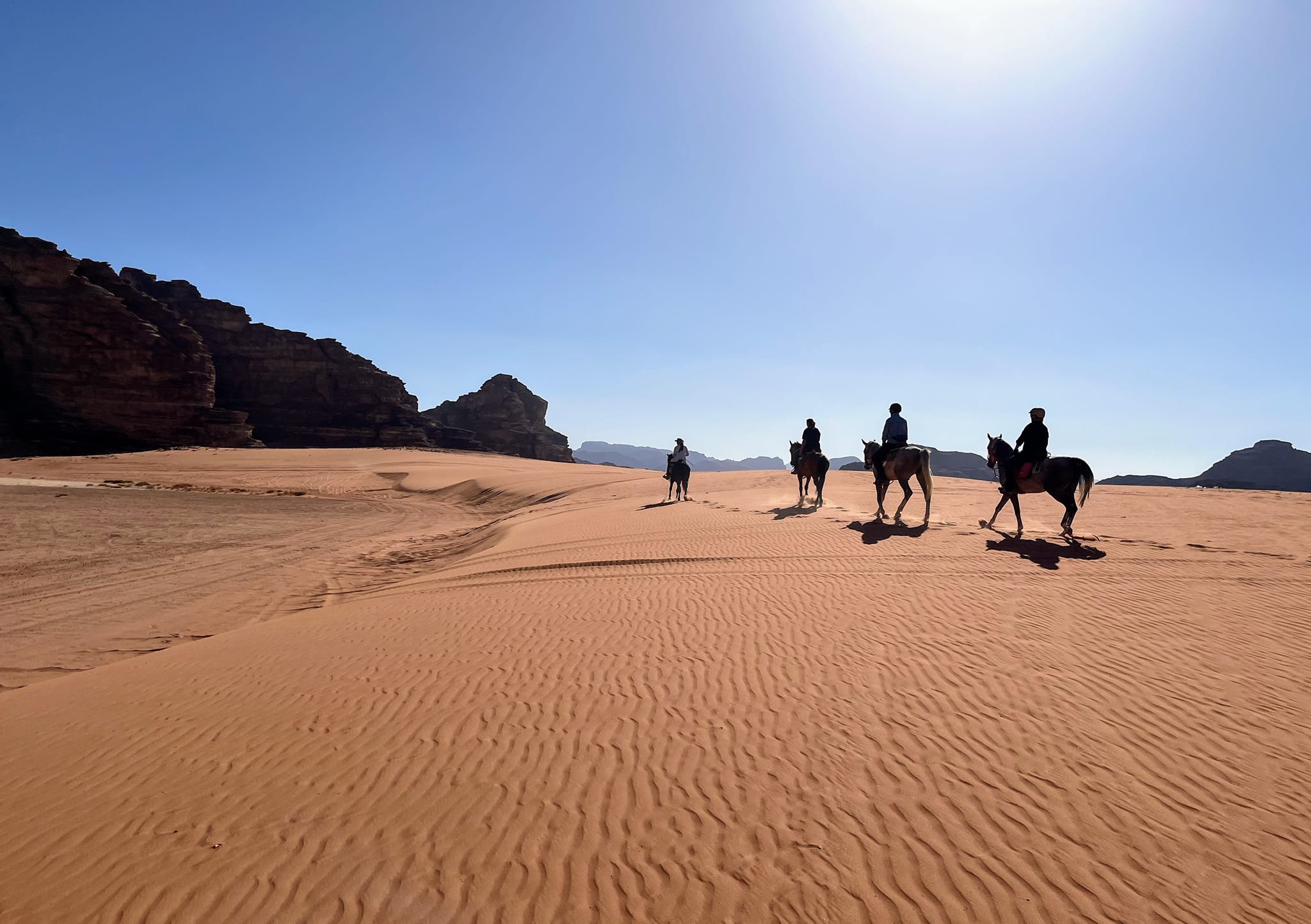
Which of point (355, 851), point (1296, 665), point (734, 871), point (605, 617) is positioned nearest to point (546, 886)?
point (734, 871)

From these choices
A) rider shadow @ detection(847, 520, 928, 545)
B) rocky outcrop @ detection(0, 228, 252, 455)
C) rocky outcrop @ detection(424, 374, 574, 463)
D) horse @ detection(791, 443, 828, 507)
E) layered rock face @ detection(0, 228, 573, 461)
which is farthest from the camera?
rocky outcrop @ detection(424, 374, 574, 463)

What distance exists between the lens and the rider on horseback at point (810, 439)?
57.2 feet

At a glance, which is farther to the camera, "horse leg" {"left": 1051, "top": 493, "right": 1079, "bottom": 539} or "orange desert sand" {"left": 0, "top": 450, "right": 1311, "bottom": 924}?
"horse leg" {"left": 1051, "top": 493, "right": 1079, "bottom": 539}

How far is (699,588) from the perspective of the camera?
29.0 feet

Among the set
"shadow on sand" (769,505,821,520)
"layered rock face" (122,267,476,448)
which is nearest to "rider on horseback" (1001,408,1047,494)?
"shadow on sand" (769,505,821,520)

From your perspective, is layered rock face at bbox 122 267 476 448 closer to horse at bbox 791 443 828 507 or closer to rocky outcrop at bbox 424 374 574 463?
rocky outcrop at bbox 424 374 574 463

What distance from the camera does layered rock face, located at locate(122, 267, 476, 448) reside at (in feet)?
233

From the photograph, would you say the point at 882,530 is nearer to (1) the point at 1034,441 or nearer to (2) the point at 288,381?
(1) the point at 1034,441

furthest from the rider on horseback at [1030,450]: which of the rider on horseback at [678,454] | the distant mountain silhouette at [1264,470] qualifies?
the distant mountain silhouette at [1264,470]

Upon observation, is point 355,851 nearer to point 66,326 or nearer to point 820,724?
point 820,724

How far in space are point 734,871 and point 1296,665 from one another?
6529 millimetres

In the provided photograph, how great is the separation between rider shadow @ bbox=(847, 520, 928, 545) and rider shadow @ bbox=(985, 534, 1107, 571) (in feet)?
5.21

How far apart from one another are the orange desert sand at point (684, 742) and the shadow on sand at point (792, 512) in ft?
15.9

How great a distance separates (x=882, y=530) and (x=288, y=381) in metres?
84.0
